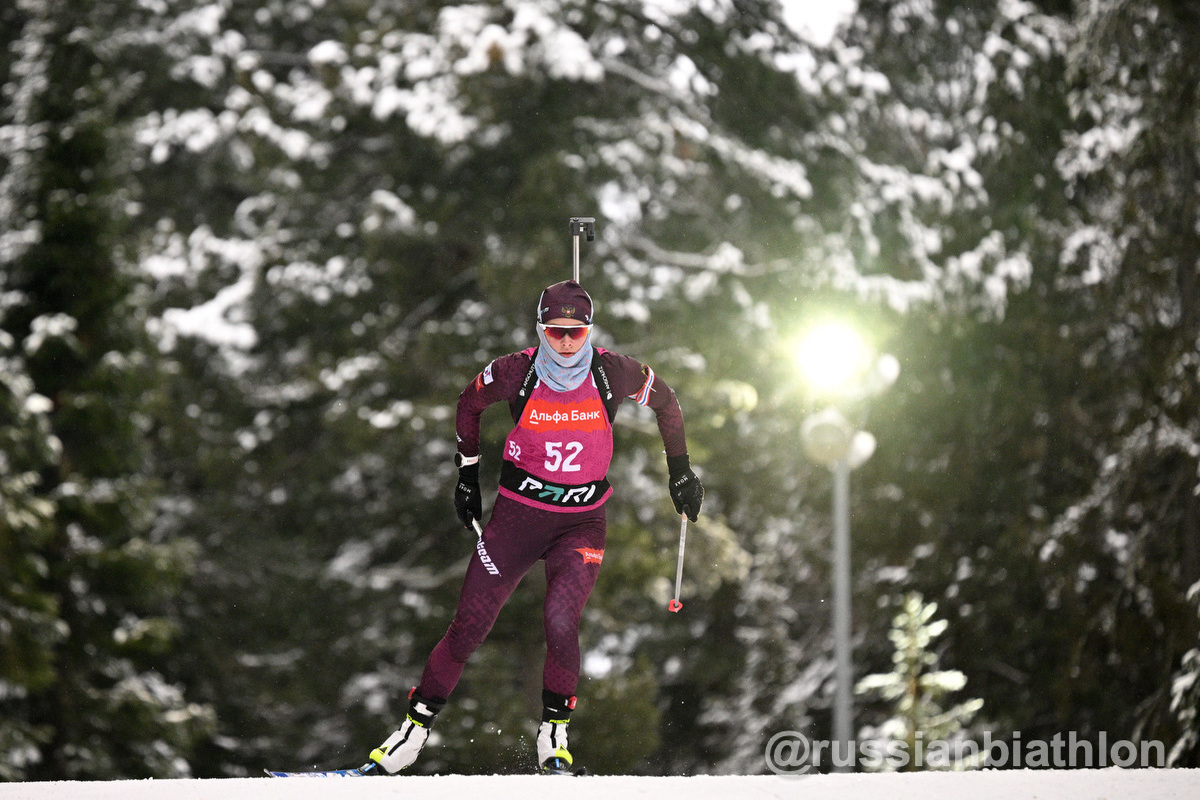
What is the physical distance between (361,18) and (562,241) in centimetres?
496

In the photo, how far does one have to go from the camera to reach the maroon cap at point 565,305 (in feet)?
14.1

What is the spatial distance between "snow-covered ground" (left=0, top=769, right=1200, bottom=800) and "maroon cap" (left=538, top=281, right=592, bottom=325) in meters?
1.67

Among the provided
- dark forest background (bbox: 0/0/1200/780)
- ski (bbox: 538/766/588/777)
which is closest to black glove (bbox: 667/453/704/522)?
ski (bbox: 538/766/588/777)

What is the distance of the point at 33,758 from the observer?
37.2 ft

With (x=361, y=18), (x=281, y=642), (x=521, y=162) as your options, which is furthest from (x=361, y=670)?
(x=361, y=18)

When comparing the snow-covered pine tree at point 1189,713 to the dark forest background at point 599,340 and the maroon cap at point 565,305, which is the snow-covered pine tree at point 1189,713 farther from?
the maroon cap at point 565,305

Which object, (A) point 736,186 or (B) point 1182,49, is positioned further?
(A) point 736,186

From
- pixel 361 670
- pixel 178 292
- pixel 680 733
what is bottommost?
pixel 680 733

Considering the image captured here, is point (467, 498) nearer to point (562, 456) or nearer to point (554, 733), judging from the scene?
point (562, 456)

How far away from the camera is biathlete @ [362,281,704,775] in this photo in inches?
174

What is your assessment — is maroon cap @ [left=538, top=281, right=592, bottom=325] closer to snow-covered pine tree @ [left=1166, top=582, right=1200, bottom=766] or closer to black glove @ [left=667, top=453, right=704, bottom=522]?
black glove @ [left=667, top=453, right=704, bottom=522]

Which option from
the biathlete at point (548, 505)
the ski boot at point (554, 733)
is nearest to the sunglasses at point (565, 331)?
the biathlete at point (548, 505)

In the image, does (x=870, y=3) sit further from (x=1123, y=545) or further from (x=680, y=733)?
(x=680, y=733)

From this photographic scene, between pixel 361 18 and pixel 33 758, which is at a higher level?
pixel 361 18
